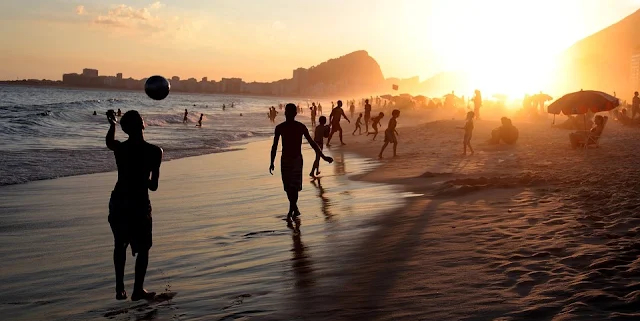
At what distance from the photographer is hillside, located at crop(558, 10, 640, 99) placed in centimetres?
10875

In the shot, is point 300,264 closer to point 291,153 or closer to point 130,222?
point 130,222

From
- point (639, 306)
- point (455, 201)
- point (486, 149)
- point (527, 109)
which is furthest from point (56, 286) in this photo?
point (527, 109)

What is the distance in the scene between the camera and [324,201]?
35.7ft

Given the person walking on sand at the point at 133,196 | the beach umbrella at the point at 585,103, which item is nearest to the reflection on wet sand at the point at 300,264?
the person walking on sand at the point at 133,196

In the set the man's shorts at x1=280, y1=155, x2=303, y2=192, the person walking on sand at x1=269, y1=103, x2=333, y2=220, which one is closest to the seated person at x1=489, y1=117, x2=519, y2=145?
the person walking on sand at x1=269, y1=103, x2=333, y2=220

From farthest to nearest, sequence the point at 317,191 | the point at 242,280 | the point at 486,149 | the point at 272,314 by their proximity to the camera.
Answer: the point at 486,149
the point at 317,191
the point at 242,280
the point at 272,314

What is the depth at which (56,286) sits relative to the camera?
5.94m

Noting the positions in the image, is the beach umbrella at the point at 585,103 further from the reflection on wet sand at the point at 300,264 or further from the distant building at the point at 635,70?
the distant building at the point at 635,70

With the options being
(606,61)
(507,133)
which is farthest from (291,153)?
(606,61)

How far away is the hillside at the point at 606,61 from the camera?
4281 inches

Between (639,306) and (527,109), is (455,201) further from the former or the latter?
(527,109)

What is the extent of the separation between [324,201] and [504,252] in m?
5.11

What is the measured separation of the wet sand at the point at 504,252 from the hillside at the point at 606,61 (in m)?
103

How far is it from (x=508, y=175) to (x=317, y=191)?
176 inches
